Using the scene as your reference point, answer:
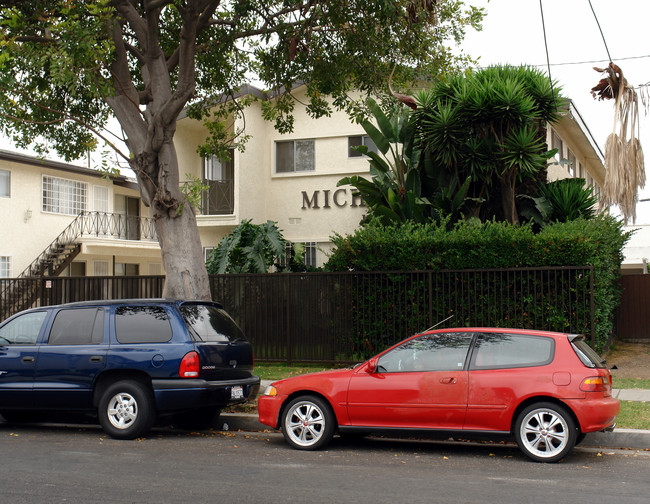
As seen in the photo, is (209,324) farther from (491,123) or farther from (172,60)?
(491,123)

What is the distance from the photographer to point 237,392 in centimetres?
942

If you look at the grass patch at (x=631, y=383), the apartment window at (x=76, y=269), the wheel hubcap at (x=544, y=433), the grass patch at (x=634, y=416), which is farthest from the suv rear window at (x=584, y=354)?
the apartment window at (x=76, y=269)

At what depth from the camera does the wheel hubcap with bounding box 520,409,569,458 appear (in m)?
7.67

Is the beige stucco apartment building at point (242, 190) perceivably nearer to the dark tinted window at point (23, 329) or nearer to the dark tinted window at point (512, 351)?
the dark tinted window at point (23, 329)

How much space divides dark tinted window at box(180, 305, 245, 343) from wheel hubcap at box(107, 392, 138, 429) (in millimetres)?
1129

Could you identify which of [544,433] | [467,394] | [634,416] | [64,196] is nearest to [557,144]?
[634,416]

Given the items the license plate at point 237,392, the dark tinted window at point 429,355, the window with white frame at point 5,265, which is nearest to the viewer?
the dark tinted window at point 429,355

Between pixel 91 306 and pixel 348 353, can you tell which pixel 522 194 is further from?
pixel 91 306

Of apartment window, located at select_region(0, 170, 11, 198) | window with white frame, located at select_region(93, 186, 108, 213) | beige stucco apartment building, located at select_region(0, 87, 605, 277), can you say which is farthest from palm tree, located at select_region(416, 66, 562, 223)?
window with white frame, located at select_region(93, 186, 108, 213)

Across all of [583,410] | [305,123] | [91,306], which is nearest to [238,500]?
[583,410]

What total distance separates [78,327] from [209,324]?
5.70 feet

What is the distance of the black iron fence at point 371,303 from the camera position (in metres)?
13.5

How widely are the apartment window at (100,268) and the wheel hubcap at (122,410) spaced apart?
22.7m

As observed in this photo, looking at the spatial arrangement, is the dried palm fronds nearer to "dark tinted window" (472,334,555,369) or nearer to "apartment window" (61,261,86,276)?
"dark tinted window" (472,334,555,369)
